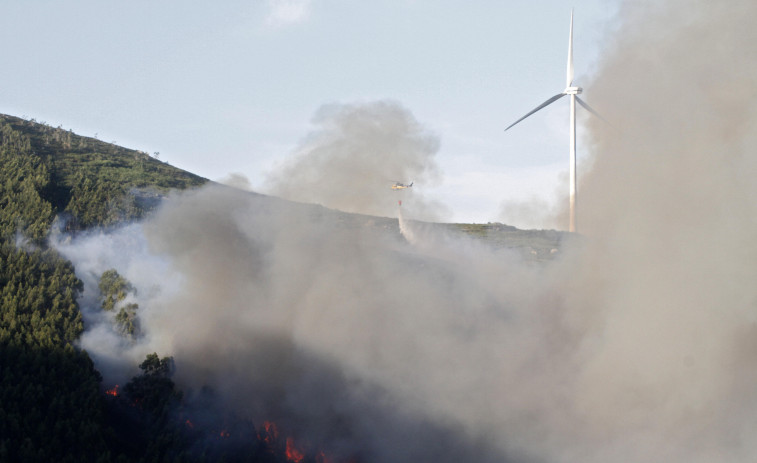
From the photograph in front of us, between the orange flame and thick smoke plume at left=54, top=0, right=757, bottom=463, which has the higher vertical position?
thick smoke plume at left=54, top=0, right=757, bottom=463

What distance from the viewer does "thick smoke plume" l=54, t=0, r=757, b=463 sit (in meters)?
30.8

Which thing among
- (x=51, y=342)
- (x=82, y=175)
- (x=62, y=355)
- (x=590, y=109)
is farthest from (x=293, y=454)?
(x=82, y=175)

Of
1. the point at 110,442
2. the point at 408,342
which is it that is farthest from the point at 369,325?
the point at 110,442

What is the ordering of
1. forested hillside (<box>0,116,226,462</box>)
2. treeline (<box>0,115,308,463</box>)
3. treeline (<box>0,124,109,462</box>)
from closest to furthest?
treeline (<box>0,124,109,462</box>) < forested hillside (<box>0,116,226,462</box>) < treeline (<box>0,115,308,463</box>)

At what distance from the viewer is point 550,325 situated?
1435 inches

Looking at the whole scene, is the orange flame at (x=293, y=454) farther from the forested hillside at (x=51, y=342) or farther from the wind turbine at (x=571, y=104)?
the wind turbine at (x=571, y=104)

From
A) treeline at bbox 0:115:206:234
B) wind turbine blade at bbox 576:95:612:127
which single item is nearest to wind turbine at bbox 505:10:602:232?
wind turbine blade at bbox 576:95:612:127

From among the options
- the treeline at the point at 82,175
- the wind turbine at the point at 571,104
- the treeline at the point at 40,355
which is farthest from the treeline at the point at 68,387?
the wind turbine at the point at 571,104

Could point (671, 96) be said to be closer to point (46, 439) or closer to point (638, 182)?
point (638, 182)

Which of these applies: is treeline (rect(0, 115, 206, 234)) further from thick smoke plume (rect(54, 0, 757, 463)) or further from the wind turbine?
the wind turbine

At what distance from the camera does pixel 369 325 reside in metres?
35.9

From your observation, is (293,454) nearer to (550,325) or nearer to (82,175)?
(550,325)

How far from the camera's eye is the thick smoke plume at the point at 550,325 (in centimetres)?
3077

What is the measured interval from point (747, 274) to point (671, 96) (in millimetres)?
9598
